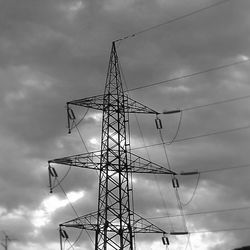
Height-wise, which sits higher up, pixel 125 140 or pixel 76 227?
pixel 125 140

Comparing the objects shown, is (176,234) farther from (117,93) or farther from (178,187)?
(117,93)

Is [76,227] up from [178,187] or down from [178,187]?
down

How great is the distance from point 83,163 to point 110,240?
799cm

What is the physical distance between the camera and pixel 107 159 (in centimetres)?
5681

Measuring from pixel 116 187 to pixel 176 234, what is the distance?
8065 mm

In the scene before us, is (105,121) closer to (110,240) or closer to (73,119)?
(73,119)

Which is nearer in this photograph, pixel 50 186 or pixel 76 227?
pixel 76 227

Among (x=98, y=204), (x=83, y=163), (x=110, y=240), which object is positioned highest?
(x=83, y=163)

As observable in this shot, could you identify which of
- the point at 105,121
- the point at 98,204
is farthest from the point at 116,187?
the point at 105,121

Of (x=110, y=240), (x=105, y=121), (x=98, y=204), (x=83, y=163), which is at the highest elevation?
(x=105, y=121)

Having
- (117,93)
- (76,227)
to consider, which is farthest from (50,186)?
(117,93)

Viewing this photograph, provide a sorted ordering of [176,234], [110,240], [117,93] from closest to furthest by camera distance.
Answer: [110,240] → [176,234] → [117,93]

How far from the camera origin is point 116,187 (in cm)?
5631

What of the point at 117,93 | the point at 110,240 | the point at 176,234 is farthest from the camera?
the point at 117,93
